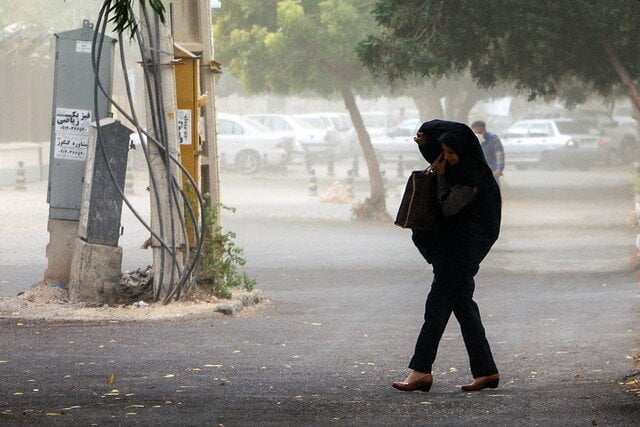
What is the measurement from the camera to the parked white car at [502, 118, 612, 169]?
41.9 meters

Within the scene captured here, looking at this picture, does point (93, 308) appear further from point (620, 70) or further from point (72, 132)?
point (620, 70)

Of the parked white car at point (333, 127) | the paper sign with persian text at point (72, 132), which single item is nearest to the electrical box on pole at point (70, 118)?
the paper sign with persian text at point (72, 132)

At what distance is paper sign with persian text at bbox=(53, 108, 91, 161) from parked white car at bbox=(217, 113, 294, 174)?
1120 inches

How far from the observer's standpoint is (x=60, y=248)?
1218cm

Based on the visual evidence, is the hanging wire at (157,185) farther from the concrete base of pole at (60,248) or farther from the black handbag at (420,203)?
the black handbag at (420,203)

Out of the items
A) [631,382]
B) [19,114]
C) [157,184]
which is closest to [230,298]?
[157,184]

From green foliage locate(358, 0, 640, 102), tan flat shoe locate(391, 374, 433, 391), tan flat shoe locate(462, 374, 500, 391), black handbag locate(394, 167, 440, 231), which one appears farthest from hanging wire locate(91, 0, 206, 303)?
green foliage locate(358, 0, 640, 102)

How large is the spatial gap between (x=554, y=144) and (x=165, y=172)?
3208cm

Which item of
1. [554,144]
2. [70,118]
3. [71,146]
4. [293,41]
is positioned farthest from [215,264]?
[554,144]

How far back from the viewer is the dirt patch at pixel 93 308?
11.0m

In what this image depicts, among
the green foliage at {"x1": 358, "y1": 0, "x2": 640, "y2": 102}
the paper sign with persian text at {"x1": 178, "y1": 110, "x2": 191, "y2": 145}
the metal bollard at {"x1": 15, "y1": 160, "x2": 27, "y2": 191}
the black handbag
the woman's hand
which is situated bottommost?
the metal bollard at {"x1": 15, "y1": 160, "x2": 27, "y2": 191}

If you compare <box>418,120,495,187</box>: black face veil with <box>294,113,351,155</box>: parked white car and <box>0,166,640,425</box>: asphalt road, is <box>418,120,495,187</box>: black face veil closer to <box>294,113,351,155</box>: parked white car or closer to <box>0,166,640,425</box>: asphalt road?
<box>0,166,640,425</box>: asphalt road

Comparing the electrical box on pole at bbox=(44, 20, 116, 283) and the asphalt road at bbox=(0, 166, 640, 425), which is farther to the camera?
the electrical box on pole at bbox=(44, 20, 116, 283)

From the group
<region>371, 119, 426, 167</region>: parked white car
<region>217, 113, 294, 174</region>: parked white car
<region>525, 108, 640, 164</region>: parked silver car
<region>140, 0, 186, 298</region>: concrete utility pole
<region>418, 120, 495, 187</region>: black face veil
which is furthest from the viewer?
<region>525, 108, 640, 164</region>: parked silver car
